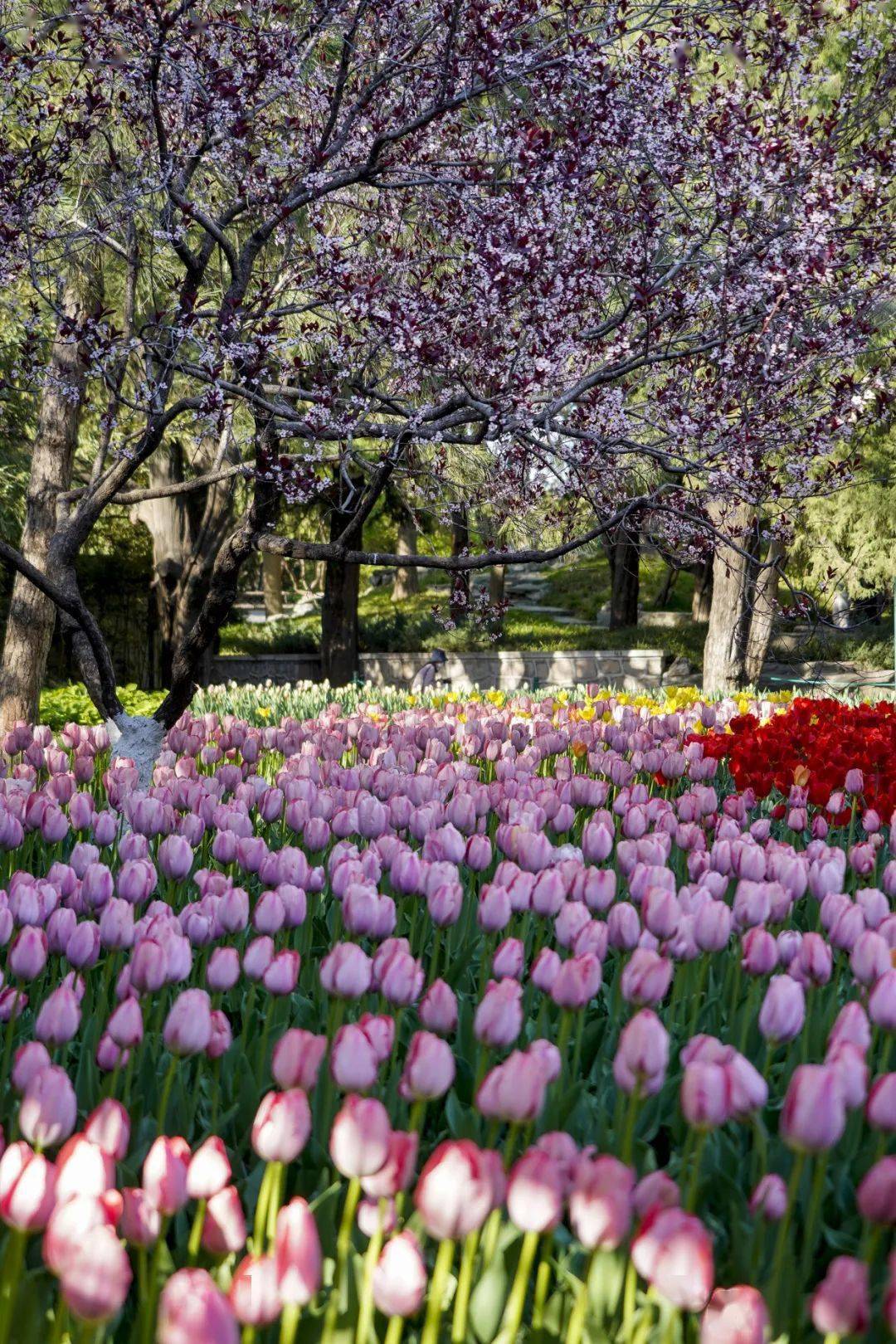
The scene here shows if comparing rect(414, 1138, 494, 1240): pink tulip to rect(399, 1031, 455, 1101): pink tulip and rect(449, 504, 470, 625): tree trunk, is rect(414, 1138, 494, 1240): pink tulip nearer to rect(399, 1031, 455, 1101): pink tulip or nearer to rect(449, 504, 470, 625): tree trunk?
rect(399, 1031, 455, 1101): pink tulip

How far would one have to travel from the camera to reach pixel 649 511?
5965mm

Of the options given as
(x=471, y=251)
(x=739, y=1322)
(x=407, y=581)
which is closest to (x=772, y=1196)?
(x=739, y=1322)

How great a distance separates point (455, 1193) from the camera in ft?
4.16

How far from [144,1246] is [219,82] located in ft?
14.2

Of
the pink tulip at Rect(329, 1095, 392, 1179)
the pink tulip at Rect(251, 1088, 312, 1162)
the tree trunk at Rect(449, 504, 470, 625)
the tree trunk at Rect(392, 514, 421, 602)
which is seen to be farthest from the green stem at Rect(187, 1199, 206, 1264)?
the tree trunk at Rect(392, 514, 421, 602)

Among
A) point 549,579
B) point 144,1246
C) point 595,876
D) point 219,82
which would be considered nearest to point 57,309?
point 219,82

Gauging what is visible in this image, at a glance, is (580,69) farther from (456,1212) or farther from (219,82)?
(456,1212)

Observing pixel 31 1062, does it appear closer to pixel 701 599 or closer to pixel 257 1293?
pixel 257 1293

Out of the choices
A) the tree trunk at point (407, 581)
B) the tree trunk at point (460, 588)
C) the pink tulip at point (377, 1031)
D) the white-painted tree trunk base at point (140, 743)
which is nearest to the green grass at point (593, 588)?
the tree trunk at point (407, 581)

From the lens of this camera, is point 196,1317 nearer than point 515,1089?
Yes

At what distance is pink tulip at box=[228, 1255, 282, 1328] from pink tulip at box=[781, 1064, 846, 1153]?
0.60m

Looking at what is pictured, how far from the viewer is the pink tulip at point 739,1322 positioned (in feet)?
4.01

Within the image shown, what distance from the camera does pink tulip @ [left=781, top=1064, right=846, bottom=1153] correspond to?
1431mm

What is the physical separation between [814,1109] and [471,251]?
457 cm
